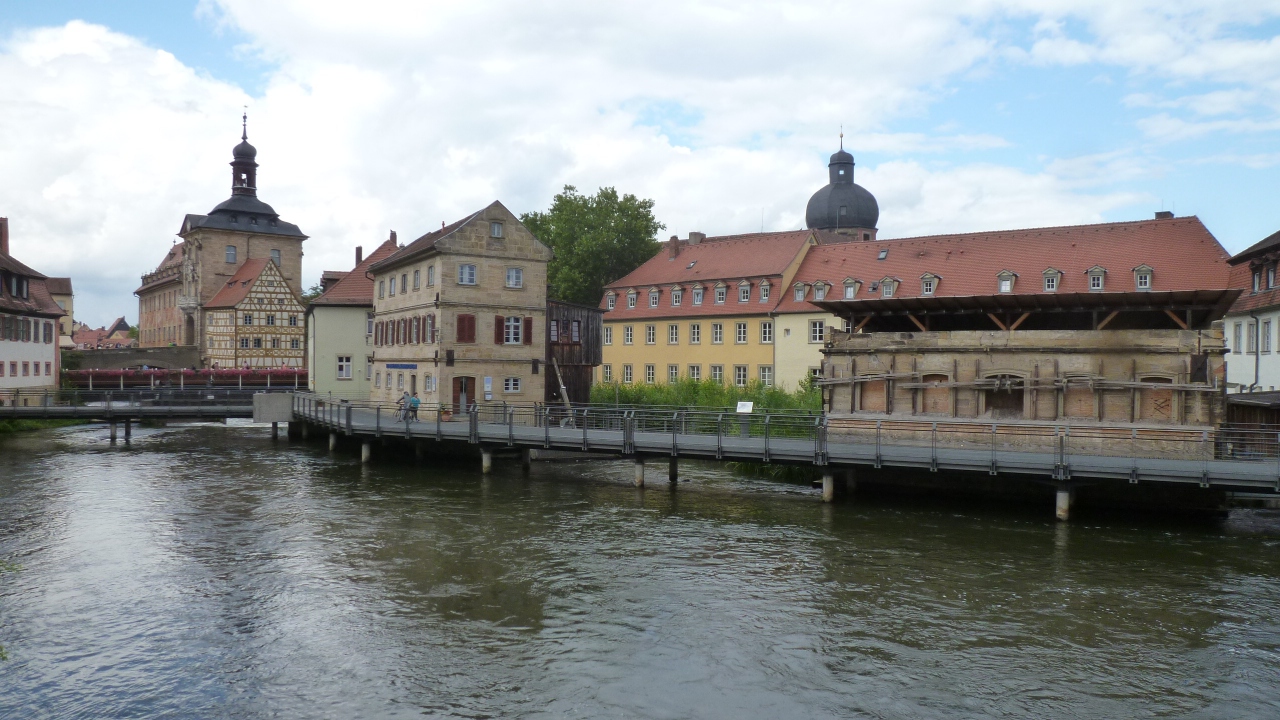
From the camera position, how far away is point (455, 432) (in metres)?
34.0

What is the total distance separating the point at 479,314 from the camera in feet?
136

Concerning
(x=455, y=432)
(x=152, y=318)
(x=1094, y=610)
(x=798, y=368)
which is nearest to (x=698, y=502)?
(x=455, y=432)

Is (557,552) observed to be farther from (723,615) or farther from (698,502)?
(698,502)

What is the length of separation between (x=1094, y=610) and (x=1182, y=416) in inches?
485

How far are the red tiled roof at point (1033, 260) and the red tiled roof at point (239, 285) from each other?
Answer: 1977 inches

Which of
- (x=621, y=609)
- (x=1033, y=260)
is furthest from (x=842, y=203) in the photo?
(x=621, y=609)

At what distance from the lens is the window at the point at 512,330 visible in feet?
138

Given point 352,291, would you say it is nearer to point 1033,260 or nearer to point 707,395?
point 707,395

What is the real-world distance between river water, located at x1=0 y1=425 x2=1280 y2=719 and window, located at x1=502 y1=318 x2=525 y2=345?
1469 centimetres

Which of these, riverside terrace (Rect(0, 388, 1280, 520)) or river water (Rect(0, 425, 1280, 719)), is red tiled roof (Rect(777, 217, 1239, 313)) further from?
river water (Rect(0, 425, 1280, 719))

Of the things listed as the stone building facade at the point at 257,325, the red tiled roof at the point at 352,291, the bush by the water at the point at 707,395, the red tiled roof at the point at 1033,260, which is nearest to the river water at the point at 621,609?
the bush by the water at the point at 707,395

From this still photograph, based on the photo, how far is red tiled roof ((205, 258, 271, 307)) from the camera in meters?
81.9

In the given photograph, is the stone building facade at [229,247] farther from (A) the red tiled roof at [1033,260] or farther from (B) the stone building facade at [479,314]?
(A) the red tiled roof at [1033,260]

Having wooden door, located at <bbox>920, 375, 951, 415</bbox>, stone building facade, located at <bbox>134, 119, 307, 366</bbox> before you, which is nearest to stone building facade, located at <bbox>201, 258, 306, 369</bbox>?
stone building facade, located at <bbox>134, 119, 307, 366</bbox>
